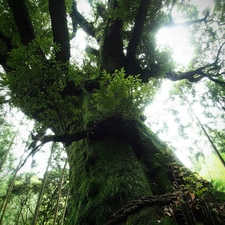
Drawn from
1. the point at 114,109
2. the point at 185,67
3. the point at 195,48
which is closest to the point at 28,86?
the point at 114,109

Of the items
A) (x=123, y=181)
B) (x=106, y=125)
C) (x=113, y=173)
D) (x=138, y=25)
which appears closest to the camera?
(x=123, y=181)

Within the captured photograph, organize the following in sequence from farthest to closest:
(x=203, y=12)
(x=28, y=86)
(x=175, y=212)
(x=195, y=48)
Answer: (x=195, y=48), (x=203, y=12), (x=28, y=86), (x=175, y=212)

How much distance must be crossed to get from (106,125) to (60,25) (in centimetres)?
271

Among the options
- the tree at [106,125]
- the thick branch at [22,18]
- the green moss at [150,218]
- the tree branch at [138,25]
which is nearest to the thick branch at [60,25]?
the tree at [106,125]

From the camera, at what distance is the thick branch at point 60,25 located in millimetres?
4180

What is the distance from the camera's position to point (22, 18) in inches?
160

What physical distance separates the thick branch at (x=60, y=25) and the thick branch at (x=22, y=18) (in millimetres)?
531

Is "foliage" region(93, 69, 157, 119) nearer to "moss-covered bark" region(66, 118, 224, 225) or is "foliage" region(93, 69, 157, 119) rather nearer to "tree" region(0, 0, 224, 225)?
"tree" region(0, 0, 224, 225)

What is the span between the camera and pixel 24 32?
4.19 metres

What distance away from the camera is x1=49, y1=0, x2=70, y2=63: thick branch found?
13.7 ft

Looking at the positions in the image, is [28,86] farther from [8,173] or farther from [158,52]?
[8,173]

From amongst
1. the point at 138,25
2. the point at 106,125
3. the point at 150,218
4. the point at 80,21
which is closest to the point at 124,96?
the point at 106,125

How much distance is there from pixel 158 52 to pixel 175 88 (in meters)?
7.88

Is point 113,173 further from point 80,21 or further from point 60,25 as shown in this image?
point 80,21
